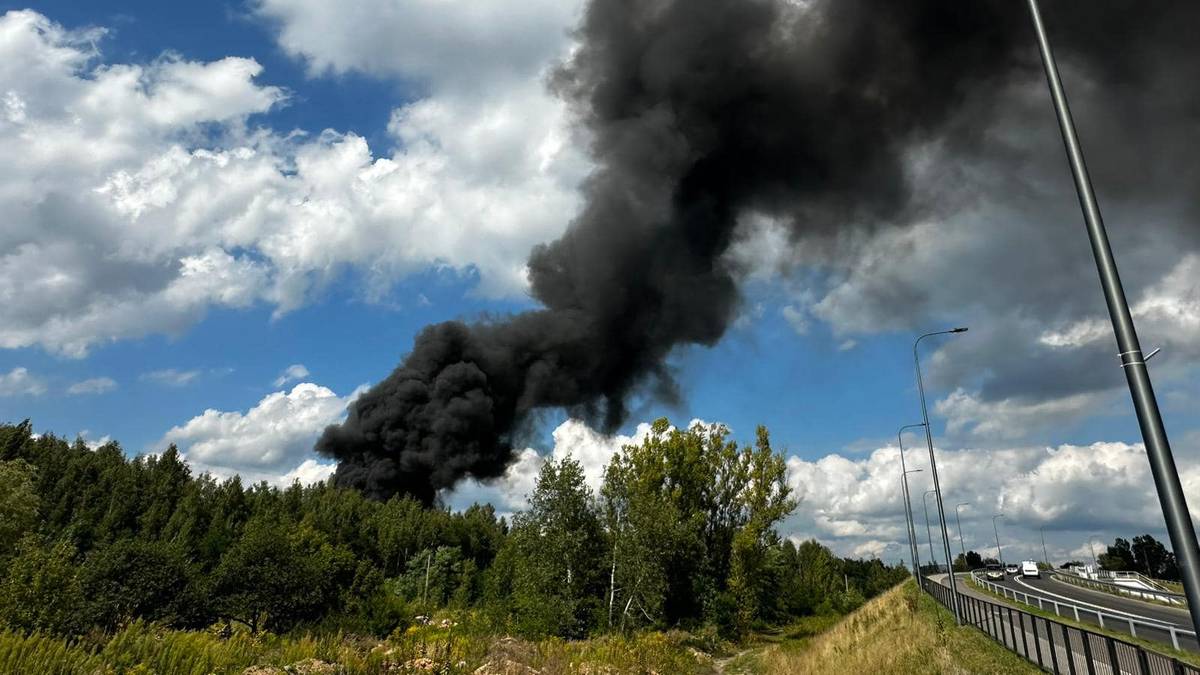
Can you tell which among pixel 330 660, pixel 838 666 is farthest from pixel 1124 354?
pixel 838 666

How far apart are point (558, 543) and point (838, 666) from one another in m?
13.3

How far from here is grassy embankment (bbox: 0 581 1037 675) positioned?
41.8 ft

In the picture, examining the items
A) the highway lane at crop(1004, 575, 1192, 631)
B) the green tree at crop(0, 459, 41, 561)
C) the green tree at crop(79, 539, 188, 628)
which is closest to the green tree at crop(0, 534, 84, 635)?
the green tree at crop(79, 539, 188, 628)

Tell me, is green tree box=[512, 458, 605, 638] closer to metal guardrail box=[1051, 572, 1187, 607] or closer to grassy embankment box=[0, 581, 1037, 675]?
grassy embankment box=[0, 581, 1037, 675]

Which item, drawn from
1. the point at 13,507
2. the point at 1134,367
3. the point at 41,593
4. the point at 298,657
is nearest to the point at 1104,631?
the point at 1134,367

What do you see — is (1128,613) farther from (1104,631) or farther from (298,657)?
(298,657)

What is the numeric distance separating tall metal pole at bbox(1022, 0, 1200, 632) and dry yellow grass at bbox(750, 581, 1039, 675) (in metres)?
12.7

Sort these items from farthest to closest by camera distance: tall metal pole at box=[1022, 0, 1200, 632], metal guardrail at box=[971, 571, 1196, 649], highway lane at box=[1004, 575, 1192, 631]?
1. highway lane at box=[1004, 575, 1192, 631]
2. metal guardrail at box=[971, 571, 1196, 649]
3. tall metal pole at box=[1022, 0, 1200, 632]

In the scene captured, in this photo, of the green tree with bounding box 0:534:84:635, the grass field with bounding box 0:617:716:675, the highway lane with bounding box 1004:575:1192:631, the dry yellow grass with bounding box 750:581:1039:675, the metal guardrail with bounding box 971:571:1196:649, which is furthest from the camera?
the highway lane with bounding box 1004:575:1192:631

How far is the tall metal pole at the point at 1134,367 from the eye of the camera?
4457 millimetres

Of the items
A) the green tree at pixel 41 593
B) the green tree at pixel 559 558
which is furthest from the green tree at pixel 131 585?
the green tree at pixel 559 558

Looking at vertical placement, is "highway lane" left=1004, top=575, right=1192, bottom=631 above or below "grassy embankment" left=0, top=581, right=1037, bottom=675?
above

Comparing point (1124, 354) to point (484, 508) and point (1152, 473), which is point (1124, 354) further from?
point (484, 508)

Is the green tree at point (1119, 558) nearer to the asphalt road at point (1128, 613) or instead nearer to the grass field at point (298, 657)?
the asphalt road at point (1128, 613)
